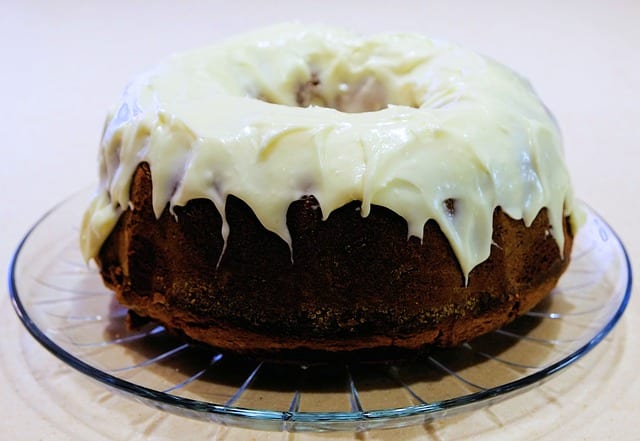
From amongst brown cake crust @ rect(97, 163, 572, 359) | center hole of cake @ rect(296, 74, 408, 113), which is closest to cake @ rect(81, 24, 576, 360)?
brown cake crust @ rect(97, 163, 572, 359)

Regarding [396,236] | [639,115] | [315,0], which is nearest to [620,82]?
[639,115]

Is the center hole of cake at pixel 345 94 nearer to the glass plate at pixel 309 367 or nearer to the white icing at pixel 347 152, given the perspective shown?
the white icing at pixel 347 152

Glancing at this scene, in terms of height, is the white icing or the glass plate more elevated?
the white icing

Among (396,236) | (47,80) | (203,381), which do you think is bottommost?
(47,80)

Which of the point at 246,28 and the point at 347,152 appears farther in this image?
the point at 246,28

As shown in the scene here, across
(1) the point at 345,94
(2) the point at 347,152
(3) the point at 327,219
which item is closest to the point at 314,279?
(3) the point at 327,219

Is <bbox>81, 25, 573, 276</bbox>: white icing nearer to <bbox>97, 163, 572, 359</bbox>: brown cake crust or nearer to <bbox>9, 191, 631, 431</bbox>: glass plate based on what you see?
<bbox>97, 163, 572, 359</bbox>: brown cake crust

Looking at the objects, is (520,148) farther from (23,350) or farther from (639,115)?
(639,115)

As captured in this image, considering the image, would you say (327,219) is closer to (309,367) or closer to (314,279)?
(314,279)
